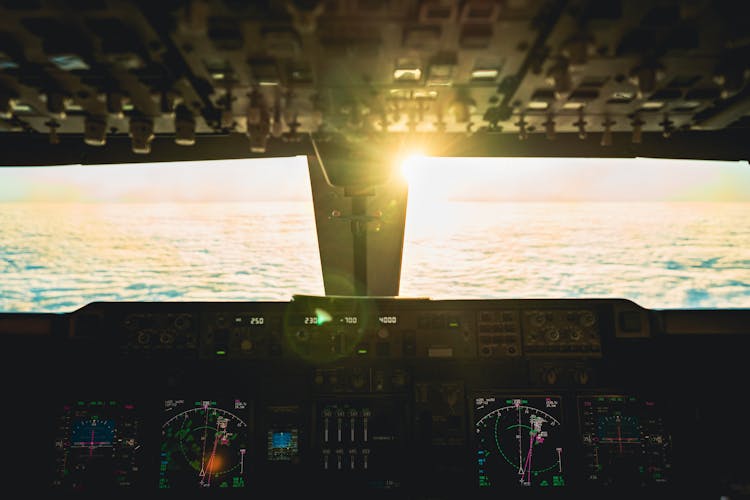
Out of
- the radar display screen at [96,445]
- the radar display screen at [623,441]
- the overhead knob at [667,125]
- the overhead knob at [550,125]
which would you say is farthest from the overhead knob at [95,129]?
the radar display screen at [623,441]

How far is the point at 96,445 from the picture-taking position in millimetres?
2170

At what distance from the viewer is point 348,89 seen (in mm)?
1556

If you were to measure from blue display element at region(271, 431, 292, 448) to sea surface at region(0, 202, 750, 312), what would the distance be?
102cm

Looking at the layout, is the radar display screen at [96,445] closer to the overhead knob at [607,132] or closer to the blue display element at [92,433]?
the blue display element at [92,433]

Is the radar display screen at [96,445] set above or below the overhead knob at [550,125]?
below

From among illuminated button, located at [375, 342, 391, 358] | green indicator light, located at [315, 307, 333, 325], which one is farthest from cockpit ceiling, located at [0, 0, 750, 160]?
illuminated button, located at [375, 342, 391, 358]

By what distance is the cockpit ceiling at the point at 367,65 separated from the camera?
124cm

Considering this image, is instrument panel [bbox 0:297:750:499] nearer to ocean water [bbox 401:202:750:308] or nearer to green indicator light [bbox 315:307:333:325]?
green indicator light [bbox 315:307:333:325]

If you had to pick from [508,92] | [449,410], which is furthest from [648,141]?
[449,410]

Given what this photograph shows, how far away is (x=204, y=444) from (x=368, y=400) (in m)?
0.80

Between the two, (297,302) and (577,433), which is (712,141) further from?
(297,302)

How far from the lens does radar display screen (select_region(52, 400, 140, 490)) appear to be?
214 cm

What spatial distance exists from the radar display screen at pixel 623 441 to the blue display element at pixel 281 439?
1395 millimetres

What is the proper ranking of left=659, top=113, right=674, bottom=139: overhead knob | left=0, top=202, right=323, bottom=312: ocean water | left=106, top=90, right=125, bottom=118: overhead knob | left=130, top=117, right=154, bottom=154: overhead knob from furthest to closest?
left=0, top=202, right=323, bottom=312: ocean water, left=659, top=113, right=674, bottom=139: overhead knob, left=130, top=117, right=154, bottom=154: overhead knob, left=106, top=90, right=125, bottom=118: overhead knob
